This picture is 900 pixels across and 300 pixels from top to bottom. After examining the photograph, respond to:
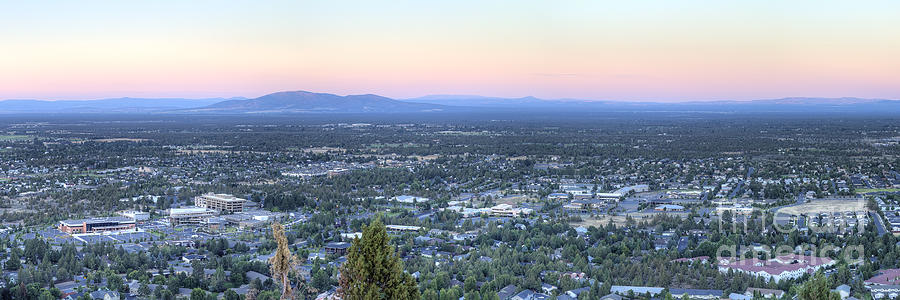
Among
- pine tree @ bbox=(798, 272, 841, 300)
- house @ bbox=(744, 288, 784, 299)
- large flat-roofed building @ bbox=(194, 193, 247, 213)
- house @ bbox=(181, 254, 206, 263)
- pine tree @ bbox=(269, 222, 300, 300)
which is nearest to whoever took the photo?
pine tree @ bbox=(269, 222, 300, 300)

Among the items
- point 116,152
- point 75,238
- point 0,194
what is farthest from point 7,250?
point 116,152

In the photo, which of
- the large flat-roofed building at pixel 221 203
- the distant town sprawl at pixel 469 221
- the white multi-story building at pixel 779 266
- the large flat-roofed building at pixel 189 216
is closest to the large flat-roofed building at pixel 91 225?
the distant town sprawl at pixel 469 221

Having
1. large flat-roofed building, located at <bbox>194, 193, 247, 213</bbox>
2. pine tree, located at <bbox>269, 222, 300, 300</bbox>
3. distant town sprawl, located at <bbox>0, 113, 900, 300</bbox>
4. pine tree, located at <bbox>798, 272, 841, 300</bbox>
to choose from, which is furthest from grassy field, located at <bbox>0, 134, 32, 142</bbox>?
pine tree, located at <bbox>798, 272, 841, 300</bbox>

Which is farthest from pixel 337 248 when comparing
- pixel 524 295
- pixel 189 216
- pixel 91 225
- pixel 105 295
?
pixel 91 225

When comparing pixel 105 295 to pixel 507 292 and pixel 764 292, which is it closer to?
pixel 507 292

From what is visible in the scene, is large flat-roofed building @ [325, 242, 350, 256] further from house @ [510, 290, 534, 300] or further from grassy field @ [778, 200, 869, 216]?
grassy field @ [778, 200, 869, 216]

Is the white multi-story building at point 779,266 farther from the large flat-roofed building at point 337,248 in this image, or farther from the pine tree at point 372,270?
the pine tree at point 372,270
